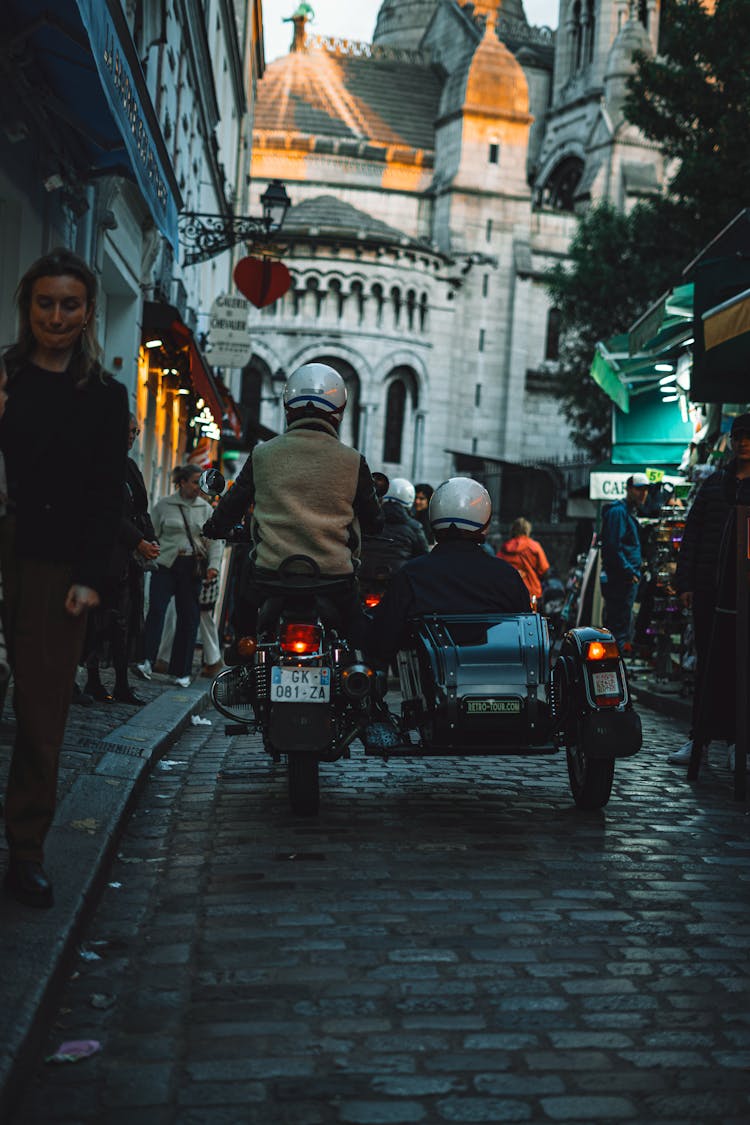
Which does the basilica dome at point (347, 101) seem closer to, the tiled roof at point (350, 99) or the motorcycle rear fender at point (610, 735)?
the tiled roof at point (350, 99)

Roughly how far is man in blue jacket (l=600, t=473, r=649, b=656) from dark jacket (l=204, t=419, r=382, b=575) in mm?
8567

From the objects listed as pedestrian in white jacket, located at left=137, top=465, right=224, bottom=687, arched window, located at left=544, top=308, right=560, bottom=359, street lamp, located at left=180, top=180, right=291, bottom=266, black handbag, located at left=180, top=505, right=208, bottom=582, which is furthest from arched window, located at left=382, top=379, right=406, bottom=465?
black handbag, located at left=180, top=505, right=208, bottom=582

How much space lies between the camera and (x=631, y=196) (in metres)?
73.1

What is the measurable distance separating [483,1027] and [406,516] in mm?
9399

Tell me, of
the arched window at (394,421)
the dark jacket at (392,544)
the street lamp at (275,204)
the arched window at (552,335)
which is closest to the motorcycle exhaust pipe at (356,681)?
the dark jacket at (392,544)

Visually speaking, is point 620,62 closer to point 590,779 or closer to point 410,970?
point 590,779

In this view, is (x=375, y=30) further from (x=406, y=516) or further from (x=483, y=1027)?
(x=483, y=1027)

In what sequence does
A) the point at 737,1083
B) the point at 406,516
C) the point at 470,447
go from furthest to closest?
the point at 470,447
the point at 406,516
the point at 737,1083

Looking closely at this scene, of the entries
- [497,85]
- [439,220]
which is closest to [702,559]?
[439,220]

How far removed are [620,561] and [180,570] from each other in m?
4.77

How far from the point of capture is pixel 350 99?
262 feet

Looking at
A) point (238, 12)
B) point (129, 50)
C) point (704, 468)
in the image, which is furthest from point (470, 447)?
point (129, 50)

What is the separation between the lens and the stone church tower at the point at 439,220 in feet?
222

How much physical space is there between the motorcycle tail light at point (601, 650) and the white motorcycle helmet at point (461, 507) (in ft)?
2.61
